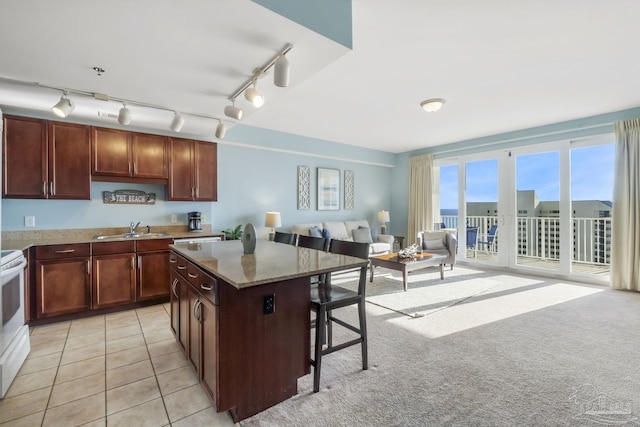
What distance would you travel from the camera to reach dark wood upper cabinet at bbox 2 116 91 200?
3094 mm

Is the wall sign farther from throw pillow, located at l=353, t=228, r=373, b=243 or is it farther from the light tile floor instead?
throw pillow, located at l=353, t=228, r=373, b=243

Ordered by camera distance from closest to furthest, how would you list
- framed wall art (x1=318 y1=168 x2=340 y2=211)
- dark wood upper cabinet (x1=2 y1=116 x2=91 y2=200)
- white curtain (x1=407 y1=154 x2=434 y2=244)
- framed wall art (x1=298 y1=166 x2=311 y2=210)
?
dark wood upper cabinet (x1=2 y1=116 x2=91 y2=200)
framed wall art (x1=298 y1=166 x2=311 y2=210)
framed wall art (x1=318 y1=168 x2=340 y2=211)
white curtain (x1=407 y1=154 x2=434 y2=244)

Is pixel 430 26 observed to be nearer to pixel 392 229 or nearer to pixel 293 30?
pixel 293 30

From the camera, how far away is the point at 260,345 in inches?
65.7

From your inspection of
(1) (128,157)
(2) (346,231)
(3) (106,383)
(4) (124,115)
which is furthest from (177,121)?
(2) (346,231)

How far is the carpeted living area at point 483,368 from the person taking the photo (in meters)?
1.69

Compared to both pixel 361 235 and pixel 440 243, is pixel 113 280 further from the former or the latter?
pixel 440 243

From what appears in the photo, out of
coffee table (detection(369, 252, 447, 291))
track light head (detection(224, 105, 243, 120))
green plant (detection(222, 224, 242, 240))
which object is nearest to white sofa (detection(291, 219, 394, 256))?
coffee table (detection(369, 252, 447, 291))

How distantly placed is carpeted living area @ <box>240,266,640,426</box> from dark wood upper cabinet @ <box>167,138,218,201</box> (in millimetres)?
2734

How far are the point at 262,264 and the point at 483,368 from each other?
6.11ft

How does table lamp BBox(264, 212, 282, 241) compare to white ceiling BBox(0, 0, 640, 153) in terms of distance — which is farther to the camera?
table lamp BBox(264, 212, 282, 241)

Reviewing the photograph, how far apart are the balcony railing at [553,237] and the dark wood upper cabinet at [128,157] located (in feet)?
19.9

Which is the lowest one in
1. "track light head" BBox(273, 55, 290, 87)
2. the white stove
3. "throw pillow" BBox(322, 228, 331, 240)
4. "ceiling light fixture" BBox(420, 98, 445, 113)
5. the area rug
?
the area rug

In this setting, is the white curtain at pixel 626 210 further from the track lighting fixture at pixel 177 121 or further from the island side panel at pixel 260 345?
the track lighting fixture at pixel 177 121
